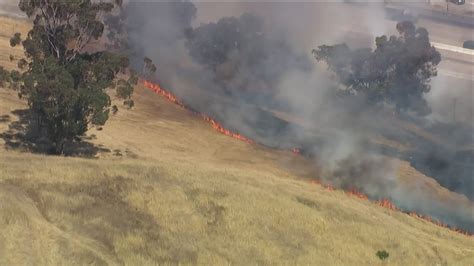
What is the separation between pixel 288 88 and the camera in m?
69.0

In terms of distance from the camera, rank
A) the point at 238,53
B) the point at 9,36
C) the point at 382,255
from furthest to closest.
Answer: the point at 238,53, the point at 9,36, the point at 382,255

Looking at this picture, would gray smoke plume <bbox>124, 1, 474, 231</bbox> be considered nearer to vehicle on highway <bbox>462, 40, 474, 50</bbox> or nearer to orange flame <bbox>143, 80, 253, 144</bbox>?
orange flame <bbox>143, 80, 253, 144</bbox>

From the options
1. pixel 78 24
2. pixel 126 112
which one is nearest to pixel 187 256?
pixel 78 24

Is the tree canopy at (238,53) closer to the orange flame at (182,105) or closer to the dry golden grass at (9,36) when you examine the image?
the orange flame at (182,105)

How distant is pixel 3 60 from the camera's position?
171ft

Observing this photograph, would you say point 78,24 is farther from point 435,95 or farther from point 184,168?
point 435,95

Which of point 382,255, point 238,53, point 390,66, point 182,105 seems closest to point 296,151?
point 182,105

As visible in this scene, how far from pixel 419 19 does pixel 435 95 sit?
18.5m

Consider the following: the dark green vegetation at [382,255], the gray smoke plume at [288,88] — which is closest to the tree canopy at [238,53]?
the gray smoke plume at [288,88]

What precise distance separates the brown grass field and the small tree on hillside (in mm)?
3011

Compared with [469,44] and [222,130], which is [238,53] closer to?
[222,130]

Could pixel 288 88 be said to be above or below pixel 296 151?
above

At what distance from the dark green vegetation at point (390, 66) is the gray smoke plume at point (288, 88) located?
193 cm

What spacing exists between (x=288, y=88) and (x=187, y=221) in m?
44.0
